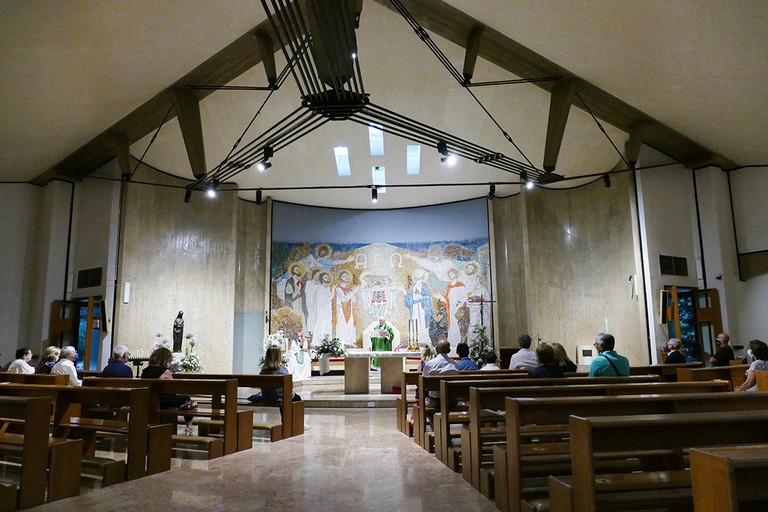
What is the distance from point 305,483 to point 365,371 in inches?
227

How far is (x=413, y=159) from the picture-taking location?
13.4m

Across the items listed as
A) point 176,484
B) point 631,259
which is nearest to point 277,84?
point 176,484

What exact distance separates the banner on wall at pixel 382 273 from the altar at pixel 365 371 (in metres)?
4.14

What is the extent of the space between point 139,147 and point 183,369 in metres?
4.83

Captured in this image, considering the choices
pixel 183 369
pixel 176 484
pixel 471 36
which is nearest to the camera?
pixel 176 484

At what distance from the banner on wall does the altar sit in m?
4.14

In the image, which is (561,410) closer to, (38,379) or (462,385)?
(462,385)

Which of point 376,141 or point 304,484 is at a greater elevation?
point 376,141

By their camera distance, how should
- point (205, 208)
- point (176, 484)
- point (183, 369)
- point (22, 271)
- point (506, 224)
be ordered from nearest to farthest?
1. point (176, 484)
2. point (183, 369)
3. point (22, 271)
4. point (205, 208)
5. point (506, 224)

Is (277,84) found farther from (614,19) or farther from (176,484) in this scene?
(176,484)

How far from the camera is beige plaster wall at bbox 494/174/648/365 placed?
11.8 meters

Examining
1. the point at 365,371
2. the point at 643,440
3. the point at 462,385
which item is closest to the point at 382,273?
the point at 365,371

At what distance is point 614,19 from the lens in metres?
7.58

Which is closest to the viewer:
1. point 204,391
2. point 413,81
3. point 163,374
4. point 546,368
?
point 546,368
